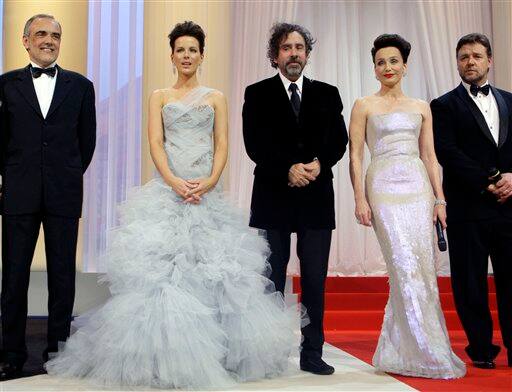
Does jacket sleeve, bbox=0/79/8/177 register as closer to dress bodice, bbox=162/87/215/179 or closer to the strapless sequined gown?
dress bodice, bbox=162/87/215/179

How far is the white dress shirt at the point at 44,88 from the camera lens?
3855 mm

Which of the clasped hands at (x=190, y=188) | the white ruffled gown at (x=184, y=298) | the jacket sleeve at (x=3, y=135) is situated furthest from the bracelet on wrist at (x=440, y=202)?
the jacket sleeve at (x=3, y=135)

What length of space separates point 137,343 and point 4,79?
1.69 metres

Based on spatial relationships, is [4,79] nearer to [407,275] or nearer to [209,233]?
[209,233]

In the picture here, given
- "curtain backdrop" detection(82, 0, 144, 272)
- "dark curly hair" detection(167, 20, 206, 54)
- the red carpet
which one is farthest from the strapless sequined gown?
"curtain backdrop" detection(82, 0, 144, 272)

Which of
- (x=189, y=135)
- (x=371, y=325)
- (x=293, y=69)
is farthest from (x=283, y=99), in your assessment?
(x=371, y=325)

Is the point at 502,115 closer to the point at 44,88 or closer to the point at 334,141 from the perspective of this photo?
the point at 334,141

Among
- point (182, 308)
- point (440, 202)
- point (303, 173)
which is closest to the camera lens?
point (182, 308)

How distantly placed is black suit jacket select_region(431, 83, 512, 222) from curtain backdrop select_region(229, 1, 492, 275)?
3901 mm

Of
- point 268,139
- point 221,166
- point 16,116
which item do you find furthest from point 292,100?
point 16,116

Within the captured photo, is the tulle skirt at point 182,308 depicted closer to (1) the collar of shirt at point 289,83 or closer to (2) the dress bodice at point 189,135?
(2) the dress bodice at point 189,135

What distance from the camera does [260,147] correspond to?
150 inches

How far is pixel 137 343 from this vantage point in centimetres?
333

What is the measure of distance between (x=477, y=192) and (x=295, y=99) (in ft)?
4.26
